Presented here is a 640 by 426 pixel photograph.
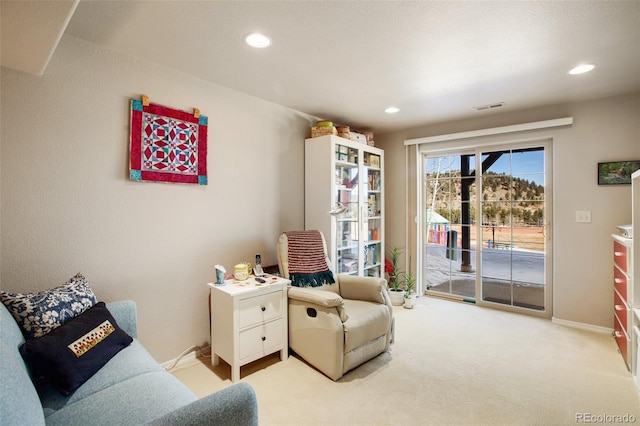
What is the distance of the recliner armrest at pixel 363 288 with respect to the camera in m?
2.60

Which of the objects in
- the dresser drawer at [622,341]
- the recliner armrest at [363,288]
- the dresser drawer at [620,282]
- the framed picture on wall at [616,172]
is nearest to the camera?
the dresser drawer at [622,341]

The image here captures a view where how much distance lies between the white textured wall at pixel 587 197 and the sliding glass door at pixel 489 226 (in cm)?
16

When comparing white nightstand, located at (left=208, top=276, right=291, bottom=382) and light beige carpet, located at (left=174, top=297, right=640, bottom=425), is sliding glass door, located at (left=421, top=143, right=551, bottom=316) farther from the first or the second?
white nightstand, located at (left=208, top=276, right=291, bottom=382)

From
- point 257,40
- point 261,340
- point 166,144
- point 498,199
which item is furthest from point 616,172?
point 166,144

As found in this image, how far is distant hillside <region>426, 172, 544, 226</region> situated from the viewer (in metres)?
3.46

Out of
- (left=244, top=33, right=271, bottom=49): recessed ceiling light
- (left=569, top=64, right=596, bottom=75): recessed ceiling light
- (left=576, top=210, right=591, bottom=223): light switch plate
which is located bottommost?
(left=576, top=210, right=591, bottom=223): light switch plate

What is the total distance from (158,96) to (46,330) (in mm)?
1669

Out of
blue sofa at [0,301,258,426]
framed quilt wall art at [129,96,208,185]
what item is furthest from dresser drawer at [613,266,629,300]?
framed quilt wall art at [129,96,208,185]

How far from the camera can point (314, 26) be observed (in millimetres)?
1784

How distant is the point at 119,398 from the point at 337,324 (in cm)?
131

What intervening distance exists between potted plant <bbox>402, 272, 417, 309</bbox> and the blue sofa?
2.88 metres

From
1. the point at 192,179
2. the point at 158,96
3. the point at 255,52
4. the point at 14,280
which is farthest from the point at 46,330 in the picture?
the point at 255,52

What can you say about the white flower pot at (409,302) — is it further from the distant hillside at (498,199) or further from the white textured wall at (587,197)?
the white textured wall at (587,197)

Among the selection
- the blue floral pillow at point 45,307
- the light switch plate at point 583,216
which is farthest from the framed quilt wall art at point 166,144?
the light switch plate at point 583,216
